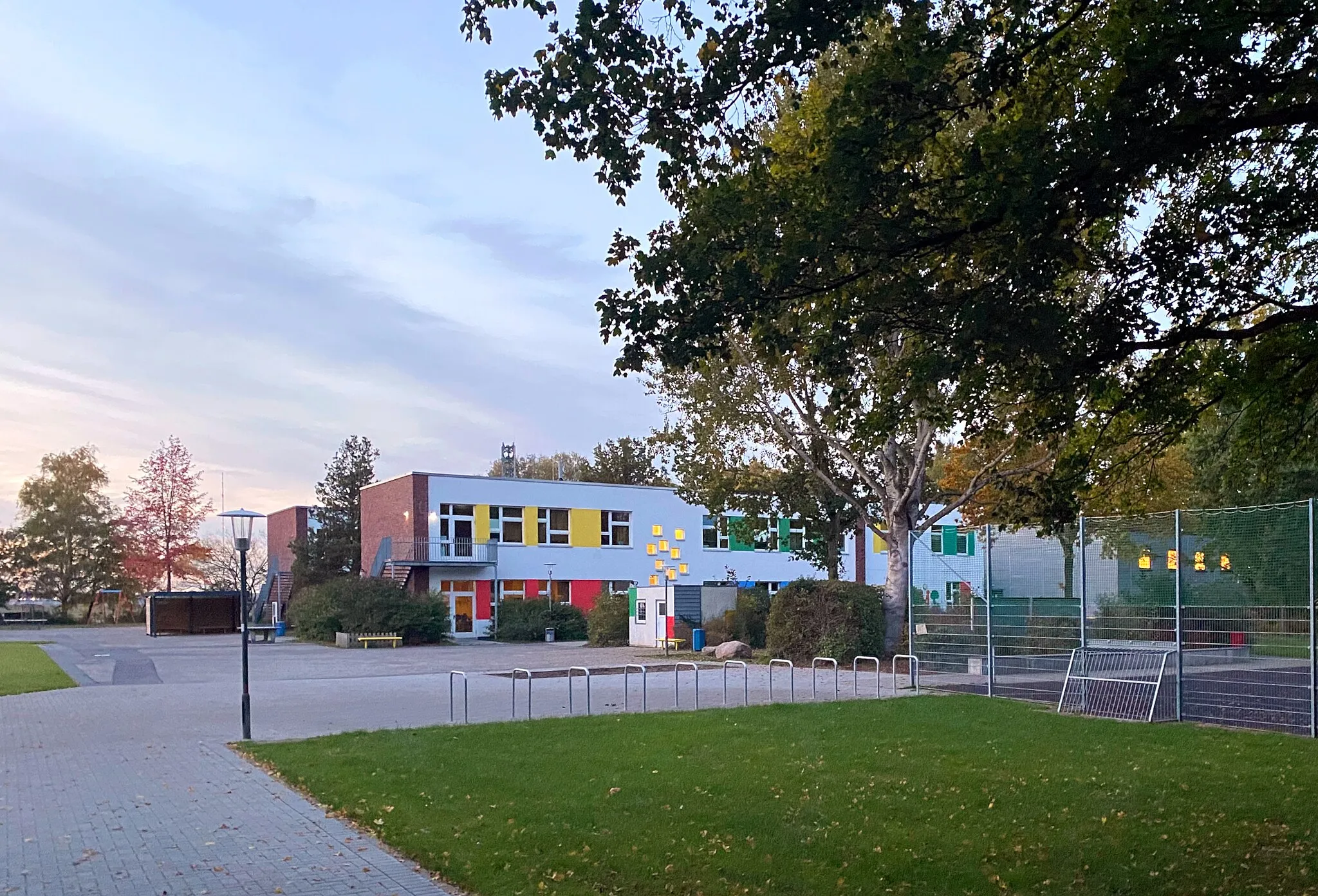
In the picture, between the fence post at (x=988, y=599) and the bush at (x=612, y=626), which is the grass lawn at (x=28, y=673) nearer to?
the bush at (x=612, y=626)

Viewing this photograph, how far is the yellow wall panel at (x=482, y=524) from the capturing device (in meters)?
51.2

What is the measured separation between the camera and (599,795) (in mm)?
9719

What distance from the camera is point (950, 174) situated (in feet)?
26.9

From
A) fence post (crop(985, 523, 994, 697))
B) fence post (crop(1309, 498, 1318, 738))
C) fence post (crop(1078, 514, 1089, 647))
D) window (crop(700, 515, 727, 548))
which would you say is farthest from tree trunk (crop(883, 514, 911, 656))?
window (crop(700, 515, 727, 548))

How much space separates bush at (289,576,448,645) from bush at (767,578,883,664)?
56.3 feet

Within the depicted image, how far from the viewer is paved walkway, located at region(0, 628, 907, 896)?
7633mm

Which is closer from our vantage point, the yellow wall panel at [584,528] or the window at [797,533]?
the window at [797,533]

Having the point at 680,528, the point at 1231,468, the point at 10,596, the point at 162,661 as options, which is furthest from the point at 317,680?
the point at 10,596

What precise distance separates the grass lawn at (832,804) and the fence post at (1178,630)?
1243 mm

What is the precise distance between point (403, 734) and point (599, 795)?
503 centimetres

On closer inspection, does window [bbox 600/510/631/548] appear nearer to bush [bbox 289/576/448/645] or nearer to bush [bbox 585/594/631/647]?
bush [bbox 289/576/448/645]

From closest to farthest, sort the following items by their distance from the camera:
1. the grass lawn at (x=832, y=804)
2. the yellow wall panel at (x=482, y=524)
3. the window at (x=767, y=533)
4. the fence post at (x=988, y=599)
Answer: the grass lawn at (x=832, y=804) → the fence post at (x=988, y=599) → the window at (x=767, y=533) → the yellow wall panel at (x=482, y=524)

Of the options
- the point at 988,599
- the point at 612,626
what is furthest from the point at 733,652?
the point at 988,599

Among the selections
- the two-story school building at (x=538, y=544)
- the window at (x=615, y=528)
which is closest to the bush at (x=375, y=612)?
the two-story school building at (x=538, y=544)
